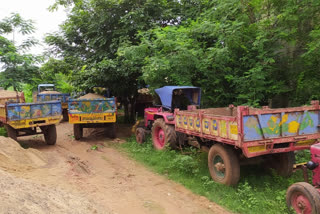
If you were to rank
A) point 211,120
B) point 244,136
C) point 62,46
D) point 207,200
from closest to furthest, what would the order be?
point 244,136
point 207,200
point 211,120
point 62,46

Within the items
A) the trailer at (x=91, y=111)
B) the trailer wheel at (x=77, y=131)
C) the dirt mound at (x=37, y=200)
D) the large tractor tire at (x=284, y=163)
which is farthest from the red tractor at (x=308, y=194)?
the trailer wheel at (x=77, y=131)

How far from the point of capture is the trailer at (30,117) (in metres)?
8.06

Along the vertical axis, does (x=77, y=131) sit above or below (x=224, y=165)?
above

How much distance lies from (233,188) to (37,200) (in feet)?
11.3

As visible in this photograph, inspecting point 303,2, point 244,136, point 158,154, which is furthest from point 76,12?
point 244,136

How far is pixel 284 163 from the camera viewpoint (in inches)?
214

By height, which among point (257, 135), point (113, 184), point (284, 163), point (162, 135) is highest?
point (257, 135)

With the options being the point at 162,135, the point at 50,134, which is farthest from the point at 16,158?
the point at 162,135

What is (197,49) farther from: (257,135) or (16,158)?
(16,158)

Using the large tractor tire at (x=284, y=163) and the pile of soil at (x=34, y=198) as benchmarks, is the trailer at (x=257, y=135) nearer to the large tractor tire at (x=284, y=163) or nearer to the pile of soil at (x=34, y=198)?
the large tractor tire at (x=284, y=163)

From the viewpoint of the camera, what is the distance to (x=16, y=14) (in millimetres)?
11773

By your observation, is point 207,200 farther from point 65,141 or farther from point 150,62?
point 65,141

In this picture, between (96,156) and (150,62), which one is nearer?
(96,156)

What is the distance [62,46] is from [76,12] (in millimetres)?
1973
